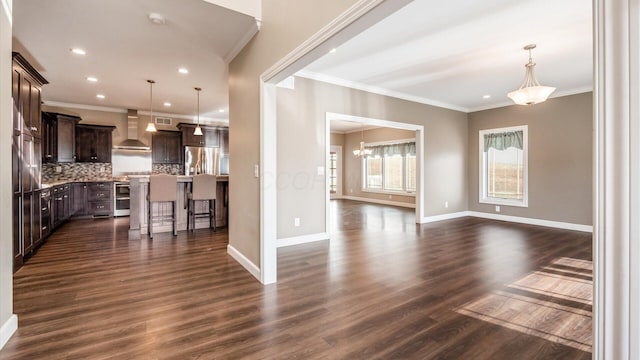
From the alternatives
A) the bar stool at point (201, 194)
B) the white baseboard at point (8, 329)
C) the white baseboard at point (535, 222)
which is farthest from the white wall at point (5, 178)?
the white baseboard at point (535, 222)

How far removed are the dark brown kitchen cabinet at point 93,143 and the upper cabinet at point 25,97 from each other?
3131 mm

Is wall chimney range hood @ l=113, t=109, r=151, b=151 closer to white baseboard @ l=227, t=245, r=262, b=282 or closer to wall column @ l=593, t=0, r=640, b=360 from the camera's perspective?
white baseboard @ l=227, t=245, r=262, b=282

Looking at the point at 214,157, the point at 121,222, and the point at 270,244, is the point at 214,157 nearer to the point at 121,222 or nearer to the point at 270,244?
the point at 121,222

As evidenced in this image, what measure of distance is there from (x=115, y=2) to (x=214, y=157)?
575 cm

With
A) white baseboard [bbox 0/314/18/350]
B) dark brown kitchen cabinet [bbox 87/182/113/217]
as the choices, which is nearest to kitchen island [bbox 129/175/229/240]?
dark brown kitchen cabinet [bbox 87/182/113/217]

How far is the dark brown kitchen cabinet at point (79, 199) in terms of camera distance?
21.0 feet

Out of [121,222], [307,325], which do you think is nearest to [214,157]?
[121,222]

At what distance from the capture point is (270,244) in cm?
292

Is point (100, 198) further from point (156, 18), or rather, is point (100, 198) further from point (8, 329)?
point (8, 329)

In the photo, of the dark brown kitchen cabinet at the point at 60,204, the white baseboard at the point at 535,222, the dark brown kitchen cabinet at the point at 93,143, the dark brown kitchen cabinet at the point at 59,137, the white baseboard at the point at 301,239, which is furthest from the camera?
the dark brown kitchen cabinet at the point at 93,143

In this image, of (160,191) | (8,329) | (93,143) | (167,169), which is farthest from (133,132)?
(8,329)

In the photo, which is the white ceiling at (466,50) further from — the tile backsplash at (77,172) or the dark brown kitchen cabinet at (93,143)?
the tile backsplash at (77,172)

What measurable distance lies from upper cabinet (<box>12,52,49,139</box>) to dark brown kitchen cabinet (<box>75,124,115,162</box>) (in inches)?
123

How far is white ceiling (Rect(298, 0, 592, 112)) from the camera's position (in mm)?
2865
